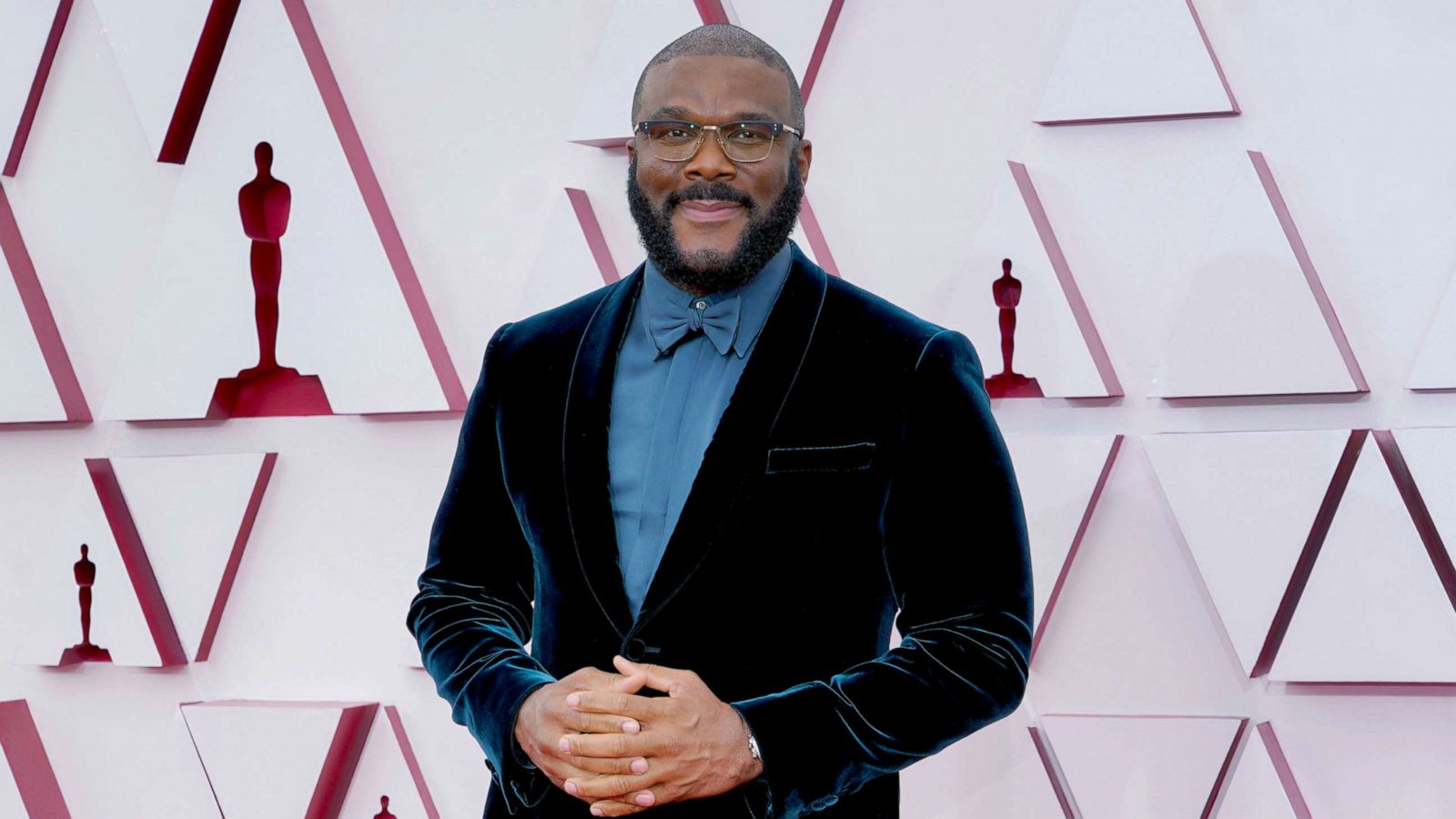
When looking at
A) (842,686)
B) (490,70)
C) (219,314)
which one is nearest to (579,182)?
(490,70)

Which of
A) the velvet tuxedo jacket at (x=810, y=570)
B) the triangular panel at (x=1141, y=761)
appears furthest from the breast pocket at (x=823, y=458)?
the triangular panel at (x=1141, y=761)

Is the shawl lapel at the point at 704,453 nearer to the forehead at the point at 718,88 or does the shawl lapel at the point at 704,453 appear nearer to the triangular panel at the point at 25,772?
the forehead at the point at 718,88

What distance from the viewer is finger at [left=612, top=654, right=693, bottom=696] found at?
1.20 meters

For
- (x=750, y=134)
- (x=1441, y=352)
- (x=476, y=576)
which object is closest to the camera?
(x=750, y=134)

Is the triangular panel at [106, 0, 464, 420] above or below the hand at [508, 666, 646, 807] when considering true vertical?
above

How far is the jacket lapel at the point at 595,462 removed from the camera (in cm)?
130

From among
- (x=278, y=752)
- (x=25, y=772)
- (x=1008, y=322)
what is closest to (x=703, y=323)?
(x=1008, y=322)

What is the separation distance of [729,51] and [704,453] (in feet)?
1.18

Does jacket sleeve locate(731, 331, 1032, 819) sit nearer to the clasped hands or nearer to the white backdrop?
the clasped hands

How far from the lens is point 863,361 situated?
134cm

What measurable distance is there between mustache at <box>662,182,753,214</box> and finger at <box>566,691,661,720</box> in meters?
0.43

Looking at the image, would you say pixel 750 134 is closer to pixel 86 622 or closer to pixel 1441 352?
pixel 1441 352

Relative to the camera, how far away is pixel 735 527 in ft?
4.22

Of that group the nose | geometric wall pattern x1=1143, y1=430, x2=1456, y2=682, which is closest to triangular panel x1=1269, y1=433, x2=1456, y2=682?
geometric wall pattern x1=1143, y1=430, x2=1456, y2=682
